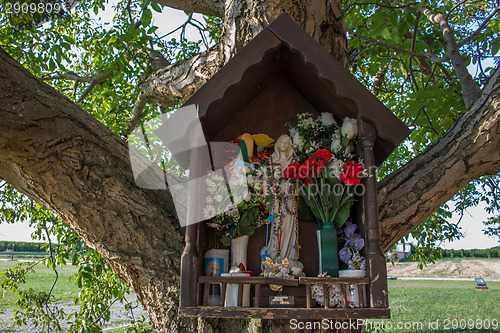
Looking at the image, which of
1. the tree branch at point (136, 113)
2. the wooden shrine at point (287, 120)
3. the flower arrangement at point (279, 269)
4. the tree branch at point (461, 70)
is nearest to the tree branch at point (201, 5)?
the tree branch at point (136, 113)

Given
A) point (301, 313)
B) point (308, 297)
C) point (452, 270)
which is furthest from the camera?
point (452, 270)

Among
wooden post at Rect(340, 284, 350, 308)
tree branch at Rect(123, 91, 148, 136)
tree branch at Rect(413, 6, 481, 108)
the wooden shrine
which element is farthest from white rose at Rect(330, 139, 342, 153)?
tree branch at Rect(123, 91, 148, 136)

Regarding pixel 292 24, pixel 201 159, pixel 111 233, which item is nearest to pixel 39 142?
pixel 111 233

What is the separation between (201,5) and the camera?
169 inches

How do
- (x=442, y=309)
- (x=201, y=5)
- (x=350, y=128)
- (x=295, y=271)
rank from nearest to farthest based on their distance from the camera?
(x=295, y=271), (x=350, y=128), (x=201, y=5), (x=442, y=309)

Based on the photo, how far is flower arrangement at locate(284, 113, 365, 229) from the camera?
2.48 metres

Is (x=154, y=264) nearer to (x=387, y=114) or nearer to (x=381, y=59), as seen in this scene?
(x=387, y=114)

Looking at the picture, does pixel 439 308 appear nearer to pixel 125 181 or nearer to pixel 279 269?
pixel 279 269

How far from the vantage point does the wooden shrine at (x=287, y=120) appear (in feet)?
6.89

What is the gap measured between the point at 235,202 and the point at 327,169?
23.9 inches

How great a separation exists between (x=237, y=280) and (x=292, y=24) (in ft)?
4.88

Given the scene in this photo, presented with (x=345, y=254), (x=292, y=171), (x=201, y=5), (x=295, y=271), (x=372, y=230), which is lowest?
(x=295, y=271)

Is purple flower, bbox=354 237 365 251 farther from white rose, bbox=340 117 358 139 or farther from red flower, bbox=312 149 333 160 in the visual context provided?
white rose, bbox=340 117 358 139

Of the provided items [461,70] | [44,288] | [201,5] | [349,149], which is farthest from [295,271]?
[44,288]
